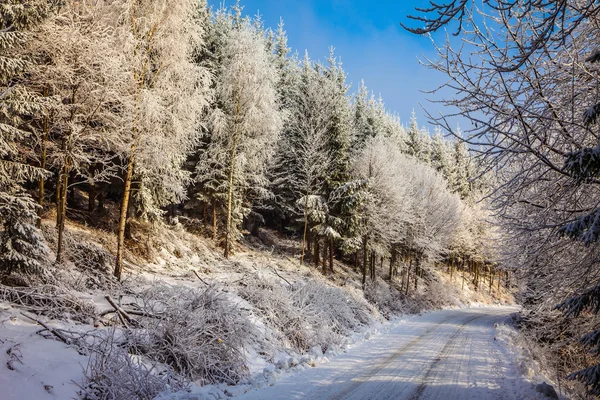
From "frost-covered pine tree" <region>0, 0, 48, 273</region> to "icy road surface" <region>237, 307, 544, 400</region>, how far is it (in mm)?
4585

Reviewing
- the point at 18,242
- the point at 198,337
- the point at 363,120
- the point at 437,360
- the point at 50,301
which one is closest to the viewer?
the point at 18,242

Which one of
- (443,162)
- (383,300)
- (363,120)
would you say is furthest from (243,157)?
(443,162)

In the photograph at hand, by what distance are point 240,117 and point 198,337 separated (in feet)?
47.6

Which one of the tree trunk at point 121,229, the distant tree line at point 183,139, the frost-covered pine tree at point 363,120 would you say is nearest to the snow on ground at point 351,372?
the distant tree line at point 183,139

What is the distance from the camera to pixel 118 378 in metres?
4.83

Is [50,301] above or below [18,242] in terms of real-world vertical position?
below

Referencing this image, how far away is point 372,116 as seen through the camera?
35.5 meters

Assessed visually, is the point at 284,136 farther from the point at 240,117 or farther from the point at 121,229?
the point at 121,229

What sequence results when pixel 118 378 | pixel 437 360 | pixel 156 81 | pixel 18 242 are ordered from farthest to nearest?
pixel 156 81, pixel 437 360, pixel 18 242, pixel 118 378

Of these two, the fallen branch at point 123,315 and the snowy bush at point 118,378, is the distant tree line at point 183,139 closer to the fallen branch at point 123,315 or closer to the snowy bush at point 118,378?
the fallen branch at point 123,315

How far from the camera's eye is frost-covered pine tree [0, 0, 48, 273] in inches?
238

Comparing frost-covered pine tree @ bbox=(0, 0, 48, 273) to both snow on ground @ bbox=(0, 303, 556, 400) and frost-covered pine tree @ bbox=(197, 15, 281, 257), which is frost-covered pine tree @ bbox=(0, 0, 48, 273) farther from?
frost-covered pine tree @ bbox=(197, 15, 281, 257)

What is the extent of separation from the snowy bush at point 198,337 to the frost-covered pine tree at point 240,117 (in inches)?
435

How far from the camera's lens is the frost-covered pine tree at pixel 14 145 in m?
6.05
